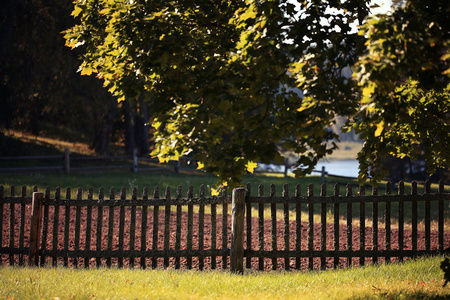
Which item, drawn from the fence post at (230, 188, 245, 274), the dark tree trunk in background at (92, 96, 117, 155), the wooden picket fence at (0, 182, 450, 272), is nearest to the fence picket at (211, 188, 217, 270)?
the wooden picket fence at (0, 182, 450, 272)

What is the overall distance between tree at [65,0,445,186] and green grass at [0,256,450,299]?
1747 mm

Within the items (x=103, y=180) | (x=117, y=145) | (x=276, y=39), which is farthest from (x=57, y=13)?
(x=276, y=39)

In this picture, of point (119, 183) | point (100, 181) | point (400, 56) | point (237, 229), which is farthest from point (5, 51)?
point (400, 56)

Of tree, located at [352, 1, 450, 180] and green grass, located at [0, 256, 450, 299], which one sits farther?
green grass, located at [0, 256, 450, 299]

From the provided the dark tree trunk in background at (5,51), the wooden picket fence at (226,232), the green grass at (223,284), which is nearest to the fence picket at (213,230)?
the wooden picket fence at (226,232)

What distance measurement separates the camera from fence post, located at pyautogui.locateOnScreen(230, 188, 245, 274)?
846 centimetres

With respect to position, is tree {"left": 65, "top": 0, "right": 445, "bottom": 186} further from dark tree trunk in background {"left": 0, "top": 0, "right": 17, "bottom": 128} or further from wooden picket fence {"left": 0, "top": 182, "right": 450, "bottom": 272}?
dark tree trunk in background {"left": 0, "top": 0, "right": 17, "bottom": 128}

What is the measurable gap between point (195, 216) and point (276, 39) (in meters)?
11.0

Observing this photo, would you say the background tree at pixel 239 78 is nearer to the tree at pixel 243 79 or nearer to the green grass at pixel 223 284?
the tree at pixel 243 79

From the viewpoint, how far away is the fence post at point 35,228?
30.9ft

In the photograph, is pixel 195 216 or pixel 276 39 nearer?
pixel 276 39

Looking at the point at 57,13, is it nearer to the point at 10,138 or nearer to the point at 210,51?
the point at 10,138

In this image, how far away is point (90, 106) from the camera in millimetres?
31281

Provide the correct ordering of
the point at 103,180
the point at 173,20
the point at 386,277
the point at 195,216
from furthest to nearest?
the point at 103,180, the point at 195,216, the point at 386,277, the point at 173,20
